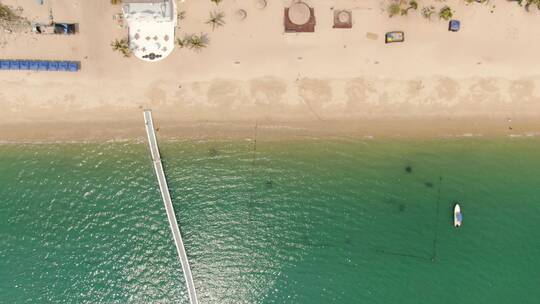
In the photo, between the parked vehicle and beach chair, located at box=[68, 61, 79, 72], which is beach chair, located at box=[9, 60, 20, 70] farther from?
beach chair, located at box=[68, 61, 79, 72]

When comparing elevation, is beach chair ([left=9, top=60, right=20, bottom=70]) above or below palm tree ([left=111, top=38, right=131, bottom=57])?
below

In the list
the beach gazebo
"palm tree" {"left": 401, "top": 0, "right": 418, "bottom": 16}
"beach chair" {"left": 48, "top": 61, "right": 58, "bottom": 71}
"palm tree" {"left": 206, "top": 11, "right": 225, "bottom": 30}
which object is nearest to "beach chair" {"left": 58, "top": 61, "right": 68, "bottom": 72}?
"beach chair" {"left": 48, "top": 61, "right": 58, "bottom": 71}

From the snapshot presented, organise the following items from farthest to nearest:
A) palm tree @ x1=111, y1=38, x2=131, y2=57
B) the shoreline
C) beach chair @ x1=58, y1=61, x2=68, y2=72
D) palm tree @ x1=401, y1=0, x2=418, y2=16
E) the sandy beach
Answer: the shoreline < the sandy beach < beach chair @ x1=58, y1=61, x2=68, y2=72 < palm tree @ x1=401, y1=0, x2=418, y2=16 < palm tree @ x1=111, y1=38, x2=131, y2=57

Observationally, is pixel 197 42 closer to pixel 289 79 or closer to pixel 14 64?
pixel 289 79

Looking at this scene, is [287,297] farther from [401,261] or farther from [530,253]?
[530,253]

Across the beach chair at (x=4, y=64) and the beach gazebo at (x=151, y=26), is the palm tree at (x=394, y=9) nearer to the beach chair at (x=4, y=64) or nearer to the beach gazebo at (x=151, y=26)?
the beach gazebo at (x=151, y=26)

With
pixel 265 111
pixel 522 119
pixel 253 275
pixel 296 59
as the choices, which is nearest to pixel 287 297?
pixel 253 275

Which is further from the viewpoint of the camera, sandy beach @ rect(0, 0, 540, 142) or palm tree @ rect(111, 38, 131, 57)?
sandy beach @ rect(0, 0, 540, 142)
